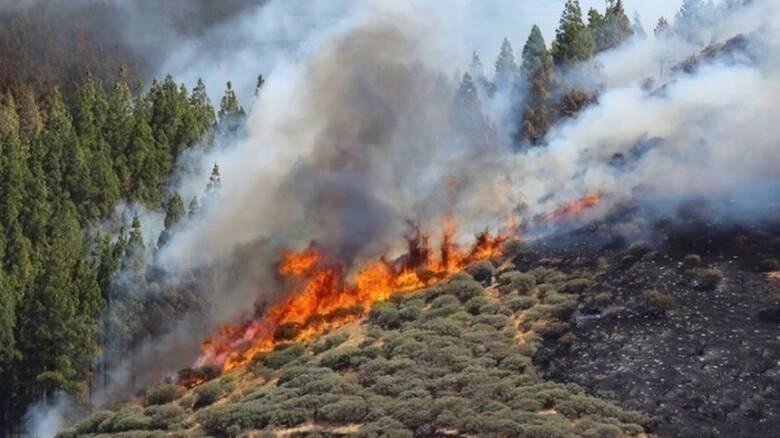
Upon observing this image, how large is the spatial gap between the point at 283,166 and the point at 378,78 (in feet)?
26.0

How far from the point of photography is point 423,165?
70.7m

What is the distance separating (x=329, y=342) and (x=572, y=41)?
49.2 meters

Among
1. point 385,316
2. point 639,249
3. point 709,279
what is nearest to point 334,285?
point 385,316

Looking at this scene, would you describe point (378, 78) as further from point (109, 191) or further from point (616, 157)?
point (109, 191)

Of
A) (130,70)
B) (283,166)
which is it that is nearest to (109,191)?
(283,166)

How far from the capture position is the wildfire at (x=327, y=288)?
60.9 metres

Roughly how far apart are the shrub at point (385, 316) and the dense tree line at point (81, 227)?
1209cm

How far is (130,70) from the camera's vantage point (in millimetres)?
156625

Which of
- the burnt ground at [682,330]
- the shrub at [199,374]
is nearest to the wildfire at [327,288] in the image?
the shrub at [199,374]

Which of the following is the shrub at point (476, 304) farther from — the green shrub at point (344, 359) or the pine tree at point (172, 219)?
the pine tree at point (172, 219)

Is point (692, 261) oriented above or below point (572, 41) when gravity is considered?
below

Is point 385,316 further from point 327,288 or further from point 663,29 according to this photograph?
point 663,29

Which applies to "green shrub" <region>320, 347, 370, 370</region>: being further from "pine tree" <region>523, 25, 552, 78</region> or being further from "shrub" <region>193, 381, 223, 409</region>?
"pine tree" <region>523, 25, 552, 78</region>

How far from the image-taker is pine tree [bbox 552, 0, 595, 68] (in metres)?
96.7
